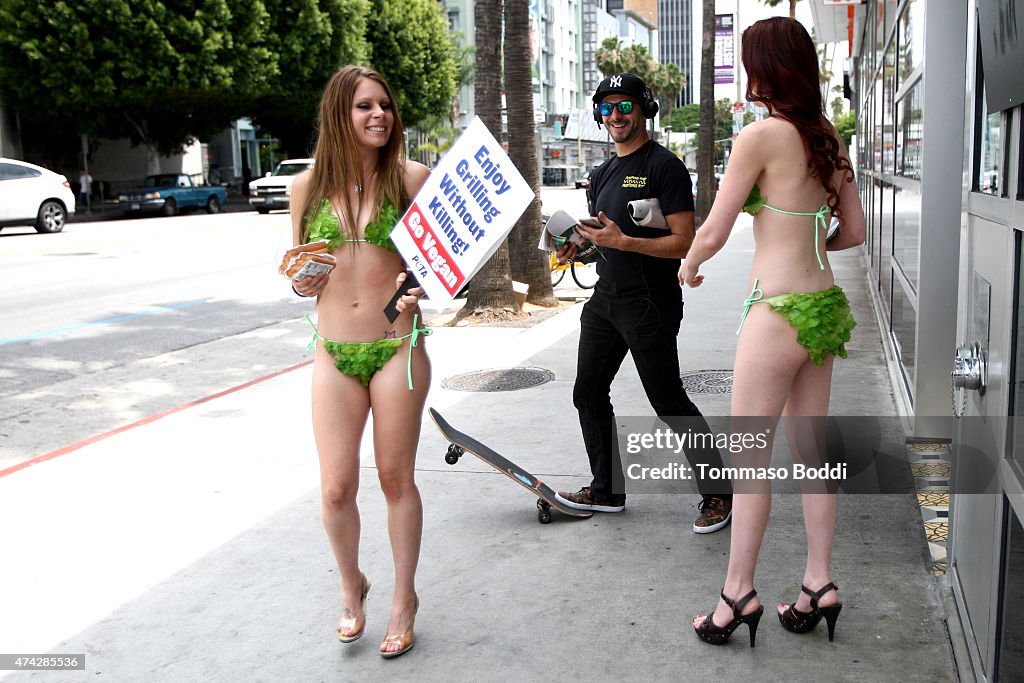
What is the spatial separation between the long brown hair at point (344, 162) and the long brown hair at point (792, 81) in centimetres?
118

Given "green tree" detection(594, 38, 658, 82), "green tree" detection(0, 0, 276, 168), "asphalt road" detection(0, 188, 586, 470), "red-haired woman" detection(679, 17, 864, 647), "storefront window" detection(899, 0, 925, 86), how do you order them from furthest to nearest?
"green tree" detection(594, 38, 658, 82)
"green tree" detection(0, 0, 276, 168)
"asphalt road" detection(0, 188, 586, 470)
"storefront window" detection(899, 0, 925, 86)
"red-haired woman" detection(679, 17, 864, 647)

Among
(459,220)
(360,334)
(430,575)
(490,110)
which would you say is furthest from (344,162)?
(490,110)

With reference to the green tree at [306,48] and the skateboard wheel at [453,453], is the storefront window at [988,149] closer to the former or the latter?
the skateboard wheel at [453,453]

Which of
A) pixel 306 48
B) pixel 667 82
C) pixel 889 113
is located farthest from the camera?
pixel 667 82

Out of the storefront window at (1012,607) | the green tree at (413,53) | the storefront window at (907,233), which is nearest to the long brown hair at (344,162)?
the storefront window at (1012,607)

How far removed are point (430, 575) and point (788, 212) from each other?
6.69 ft

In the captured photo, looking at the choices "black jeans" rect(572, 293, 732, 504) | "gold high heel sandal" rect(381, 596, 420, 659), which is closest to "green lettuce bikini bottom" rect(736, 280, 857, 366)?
"black jeans" rect(572, 293, 732, 504)

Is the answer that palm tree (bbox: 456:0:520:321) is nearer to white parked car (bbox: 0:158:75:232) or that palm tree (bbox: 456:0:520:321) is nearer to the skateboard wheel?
the skateboard wheel

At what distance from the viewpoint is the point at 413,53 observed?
1841 inches

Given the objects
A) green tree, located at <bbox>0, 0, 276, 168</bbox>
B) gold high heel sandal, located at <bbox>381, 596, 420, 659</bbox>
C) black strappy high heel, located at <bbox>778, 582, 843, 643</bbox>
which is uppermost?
green tree, located at <bbox>0, 0, 276, 168</bbox>

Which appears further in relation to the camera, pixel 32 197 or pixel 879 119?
Answer: pixel 32 197

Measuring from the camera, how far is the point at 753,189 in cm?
324

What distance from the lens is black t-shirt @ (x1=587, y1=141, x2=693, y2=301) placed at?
4191 mm

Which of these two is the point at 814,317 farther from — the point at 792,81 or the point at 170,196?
the point at 170,196
